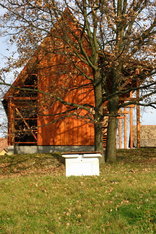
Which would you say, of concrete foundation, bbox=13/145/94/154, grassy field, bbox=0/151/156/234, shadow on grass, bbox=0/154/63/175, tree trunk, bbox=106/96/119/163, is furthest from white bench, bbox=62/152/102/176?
concrete foundation, bbox=13/145/94/154

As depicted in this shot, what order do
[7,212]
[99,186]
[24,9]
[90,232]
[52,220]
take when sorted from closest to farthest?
1. [90,232]
2. [52,220]
3. [7,212]
4. [99,186]
5. [24,9]

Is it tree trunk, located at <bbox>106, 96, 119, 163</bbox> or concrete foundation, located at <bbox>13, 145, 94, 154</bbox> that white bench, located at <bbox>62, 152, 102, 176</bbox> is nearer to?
tree trunk, located at <bbox>106, 96, 119, 163</bbox>

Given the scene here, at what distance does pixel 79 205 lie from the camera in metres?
8.89

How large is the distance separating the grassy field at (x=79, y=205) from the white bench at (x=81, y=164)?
0.98m

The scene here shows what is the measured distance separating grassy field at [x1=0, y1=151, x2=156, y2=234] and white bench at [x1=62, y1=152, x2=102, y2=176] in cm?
98

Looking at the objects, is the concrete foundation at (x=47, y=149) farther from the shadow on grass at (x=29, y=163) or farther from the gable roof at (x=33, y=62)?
the gable roof at (x=33, y=62)

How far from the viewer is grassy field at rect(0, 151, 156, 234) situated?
7566 millimetres

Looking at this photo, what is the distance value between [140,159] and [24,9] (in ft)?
36.4

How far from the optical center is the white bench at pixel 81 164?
507 inches

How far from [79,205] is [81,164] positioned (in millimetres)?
4124

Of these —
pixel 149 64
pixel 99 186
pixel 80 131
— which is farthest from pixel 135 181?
pixel 80 131

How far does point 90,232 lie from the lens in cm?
723

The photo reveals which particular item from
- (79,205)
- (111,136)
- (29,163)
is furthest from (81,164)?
(111,136)

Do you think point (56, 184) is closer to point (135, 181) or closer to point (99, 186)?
point (99, 186)
